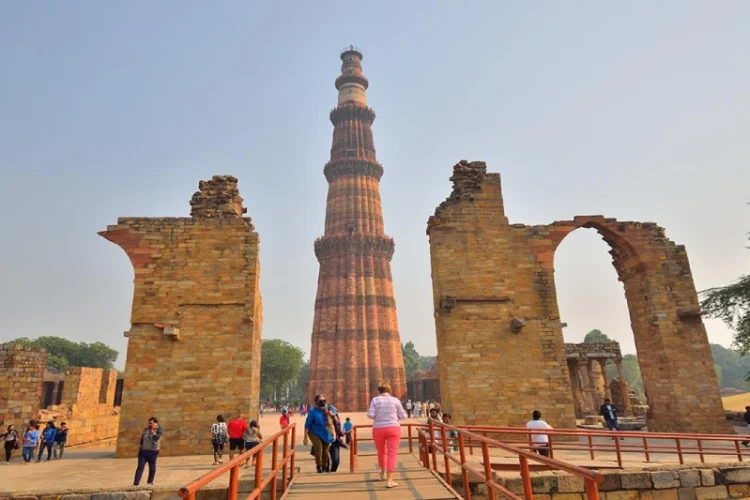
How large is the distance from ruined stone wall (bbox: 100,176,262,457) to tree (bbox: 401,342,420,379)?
6716cm

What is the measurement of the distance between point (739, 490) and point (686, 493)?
3.10 feet

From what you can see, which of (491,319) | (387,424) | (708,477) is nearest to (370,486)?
(387,424)

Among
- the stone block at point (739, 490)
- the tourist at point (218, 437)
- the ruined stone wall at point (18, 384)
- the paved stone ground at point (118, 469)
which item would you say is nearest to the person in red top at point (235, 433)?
the tourist at point (218, 437)

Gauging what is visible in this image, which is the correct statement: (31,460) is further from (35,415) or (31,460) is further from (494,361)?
(494,361)

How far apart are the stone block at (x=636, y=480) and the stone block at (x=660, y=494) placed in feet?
0.25

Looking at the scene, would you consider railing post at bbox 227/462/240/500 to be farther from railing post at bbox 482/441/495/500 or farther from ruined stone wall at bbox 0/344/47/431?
ruined stone wall at bbox 0/344/47/431

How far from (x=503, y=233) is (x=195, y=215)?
27.2 ft

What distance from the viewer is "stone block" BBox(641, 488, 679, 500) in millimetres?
6652

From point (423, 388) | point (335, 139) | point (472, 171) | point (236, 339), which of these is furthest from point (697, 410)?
point (335, 139)

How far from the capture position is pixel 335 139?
4009 centimetres

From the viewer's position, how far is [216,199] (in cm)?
1235

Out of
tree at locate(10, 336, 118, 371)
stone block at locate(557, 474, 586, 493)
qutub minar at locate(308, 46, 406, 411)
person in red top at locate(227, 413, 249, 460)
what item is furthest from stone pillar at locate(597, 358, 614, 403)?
tree at locate(10, 336, 118, 371)

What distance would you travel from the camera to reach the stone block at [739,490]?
6.95 m

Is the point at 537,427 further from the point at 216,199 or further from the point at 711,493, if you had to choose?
the point at 216,199
